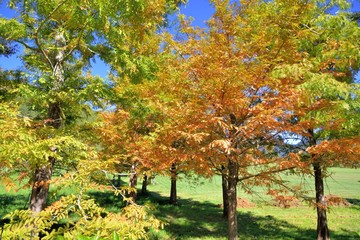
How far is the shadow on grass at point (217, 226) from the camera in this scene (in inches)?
477

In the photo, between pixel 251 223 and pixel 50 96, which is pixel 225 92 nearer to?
pixel 50 96

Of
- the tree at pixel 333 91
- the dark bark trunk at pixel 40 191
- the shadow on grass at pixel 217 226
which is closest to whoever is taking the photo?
the tree at pixel 333 91

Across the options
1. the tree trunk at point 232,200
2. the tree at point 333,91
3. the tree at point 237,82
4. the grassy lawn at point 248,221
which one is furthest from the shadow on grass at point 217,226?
the tree at point 333,91

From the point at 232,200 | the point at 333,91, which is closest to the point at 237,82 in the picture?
the point at 333,91

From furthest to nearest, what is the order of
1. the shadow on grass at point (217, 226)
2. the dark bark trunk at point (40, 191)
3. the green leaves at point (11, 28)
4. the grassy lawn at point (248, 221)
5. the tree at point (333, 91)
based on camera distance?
1. the grassy lawn at point (248, 221)
2. the shadow on grass at point (217, 226)
3. the dark bark trunk at point (40, 191)
4. the green leaves at point (11, 28)
5. the tree at point (333, 91)

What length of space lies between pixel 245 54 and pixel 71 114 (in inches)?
232

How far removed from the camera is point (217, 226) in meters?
13.9

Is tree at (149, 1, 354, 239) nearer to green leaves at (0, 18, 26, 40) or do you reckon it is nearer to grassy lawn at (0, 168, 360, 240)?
grassy lawn at (0, 168, 360, 240)

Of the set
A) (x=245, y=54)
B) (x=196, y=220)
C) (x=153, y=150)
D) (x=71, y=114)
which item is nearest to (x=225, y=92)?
(x=245, y=54)

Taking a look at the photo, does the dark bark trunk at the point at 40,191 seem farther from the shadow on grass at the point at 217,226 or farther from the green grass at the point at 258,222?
the green grass at the point at 258,222

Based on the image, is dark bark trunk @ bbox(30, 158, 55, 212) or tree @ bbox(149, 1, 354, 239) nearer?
tree @ bbox(149, 1, 354, 239)

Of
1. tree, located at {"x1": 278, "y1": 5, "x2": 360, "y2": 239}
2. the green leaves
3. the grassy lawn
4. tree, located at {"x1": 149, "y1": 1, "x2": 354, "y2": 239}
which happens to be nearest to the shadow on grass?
the grassy lawn

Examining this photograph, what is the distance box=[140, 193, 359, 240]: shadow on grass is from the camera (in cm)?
1212

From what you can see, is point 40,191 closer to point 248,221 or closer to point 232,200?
point 232,200
